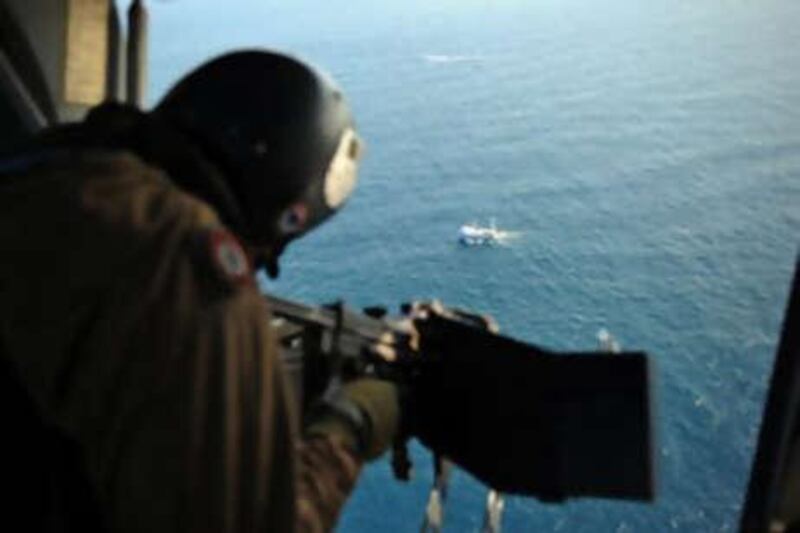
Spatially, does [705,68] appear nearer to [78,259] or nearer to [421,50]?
[421,50]

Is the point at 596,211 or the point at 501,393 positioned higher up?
the point at 501,393

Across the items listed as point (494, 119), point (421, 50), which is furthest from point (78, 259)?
point (421, 50)

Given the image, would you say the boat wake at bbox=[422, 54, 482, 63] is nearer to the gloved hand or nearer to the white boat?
the white boat

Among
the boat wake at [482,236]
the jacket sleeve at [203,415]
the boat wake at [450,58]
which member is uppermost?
the jacket sleeve at [203,415]

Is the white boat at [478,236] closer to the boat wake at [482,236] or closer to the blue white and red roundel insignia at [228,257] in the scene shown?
the boat wake at [482,236]

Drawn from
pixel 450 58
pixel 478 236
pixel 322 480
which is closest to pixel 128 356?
pixel 322 480

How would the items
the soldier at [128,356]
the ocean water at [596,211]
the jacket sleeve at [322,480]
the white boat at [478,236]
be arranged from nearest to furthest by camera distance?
the soldier at [128,356], the jacket sleeve at [322,480], the ocean water at [596,211], the white boat at [478,236]

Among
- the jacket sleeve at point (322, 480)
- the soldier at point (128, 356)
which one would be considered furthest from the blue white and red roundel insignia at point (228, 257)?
the jacket sleeve at point (322, 480)

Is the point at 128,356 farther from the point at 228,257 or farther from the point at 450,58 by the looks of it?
the point at 450,58
